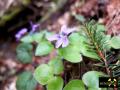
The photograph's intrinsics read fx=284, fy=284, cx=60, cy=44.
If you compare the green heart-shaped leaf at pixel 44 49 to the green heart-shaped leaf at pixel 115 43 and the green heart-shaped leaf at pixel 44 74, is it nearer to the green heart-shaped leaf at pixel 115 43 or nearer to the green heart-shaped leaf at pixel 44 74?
the green heart-shaped leaf at pixel 44 74

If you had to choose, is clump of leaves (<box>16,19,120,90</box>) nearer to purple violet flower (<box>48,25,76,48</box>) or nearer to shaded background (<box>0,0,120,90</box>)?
purple violet flower (<box>48,25,76,48</box>)

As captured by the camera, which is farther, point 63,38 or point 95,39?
point 63,38

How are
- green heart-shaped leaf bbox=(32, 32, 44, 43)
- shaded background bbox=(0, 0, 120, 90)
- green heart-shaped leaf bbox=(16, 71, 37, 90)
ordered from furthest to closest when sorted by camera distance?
shaded background bbox=(0, 0, 120, 90)
green heart-shaped leaf bbox=(32, 32, 44, 43)
green heart-shaped leaf bbox=(16, 71, 37, 90)

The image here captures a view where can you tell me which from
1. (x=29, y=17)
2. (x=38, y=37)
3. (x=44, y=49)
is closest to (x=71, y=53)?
(x=44, y=49)

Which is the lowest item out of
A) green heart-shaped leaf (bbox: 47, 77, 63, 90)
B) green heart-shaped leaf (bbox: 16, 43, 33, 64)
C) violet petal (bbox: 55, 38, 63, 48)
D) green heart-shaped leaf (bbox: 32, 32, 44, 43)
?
green heart-shaped leaf (bbox: 47, 77, 63, 90)

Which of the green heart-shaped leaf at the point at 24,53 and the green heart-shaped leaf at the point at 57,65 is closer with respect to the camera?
the green heart-shaped leaf at the point at 57,65

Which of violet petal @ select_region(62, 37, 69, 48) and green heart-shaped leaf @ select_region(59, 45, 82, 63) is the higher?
violet petal @ select_region(62, 37, 69, 48)

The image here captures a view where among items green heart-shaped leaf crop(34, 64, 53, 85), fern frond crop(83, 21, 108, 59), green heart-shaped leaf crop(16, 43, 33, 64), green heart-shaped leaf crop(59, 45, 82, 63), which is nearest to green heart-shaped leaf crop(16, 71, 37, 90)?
green heart-shaped leaf crop(16, 43, 33, 64)

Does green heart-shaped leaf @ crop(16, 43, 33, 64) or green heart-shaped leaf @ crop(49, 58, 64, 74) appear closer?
green heart-shaped leaf @ crop(49, 58, 64, 74)

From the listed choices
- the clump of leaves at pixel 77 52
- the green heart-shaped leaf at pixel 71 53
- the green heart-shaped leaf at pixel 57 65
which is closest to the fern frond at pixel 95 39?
the clump of leaves at pixel 77 52

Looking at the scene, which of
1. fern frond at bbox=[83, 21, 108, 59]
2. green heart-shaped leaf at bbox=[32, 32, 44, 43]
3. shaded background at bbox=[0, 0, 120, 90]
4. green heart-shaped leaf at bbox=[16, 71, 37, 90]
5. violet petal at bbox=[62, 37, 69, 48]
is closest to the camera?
fern frond at bbox=[83, 21, 108, 59]

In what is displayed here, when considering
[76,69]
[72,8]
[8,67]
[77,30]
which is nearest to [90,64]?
[76,69]

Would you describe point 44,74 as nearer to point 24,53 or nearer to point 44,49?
point 44,49
